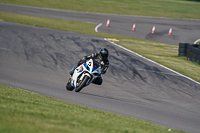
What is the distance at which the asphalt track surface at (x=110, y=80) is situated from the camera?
8359 mm

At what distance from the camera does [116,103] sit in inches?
346

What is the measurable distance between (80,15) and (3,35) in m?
16.7

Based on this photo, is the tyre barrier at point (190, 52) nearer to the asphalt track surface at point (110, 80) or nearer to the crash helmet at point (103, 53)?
the asphalt track surface at point (110, 80)

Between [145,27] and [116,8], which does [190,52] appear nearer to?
[145,27]

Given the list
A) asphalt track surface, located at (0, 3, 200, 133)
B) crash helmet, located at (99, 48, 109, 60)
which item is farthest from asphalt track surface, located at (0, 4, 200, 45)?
crash helmet, located at (99, 48, 109, 60)

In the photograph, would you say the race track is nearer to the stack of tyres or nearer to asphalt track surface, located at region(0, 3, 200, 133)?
asphalt track surface, located at region(0, 3, 200, 133)

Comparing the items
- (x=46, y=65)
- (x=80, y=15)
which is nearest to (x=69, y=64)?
(x=46, y=65)

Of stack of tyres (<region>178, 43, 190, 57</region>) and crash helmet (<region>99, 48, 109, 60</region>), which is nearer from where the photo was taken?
crash helmet (<region>99, 48, 109, 60</region>)

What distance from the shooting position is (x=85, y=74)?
29.8 feet

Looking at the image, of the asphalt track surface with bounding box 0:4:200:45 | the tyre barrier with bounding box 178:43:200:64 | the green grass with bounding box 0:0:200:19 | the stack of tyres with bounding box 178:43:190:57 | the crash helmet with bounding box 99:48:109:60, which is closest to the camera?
the crash helmet with bounding box 99:48:109:60

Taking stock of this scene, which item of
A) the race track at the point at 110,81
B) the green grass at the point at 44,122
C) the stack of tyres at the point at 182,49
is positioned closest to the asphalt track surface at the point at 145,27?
the stack of tyres at the point at 182,49

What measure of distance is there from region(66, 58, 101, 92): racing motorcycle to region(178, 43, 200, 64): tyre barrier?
8.17 meters

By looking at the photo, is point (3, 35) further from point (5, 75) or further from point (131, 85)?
point (131, 85)

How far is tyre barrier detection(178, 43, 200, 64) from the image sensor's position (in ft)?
52.1
